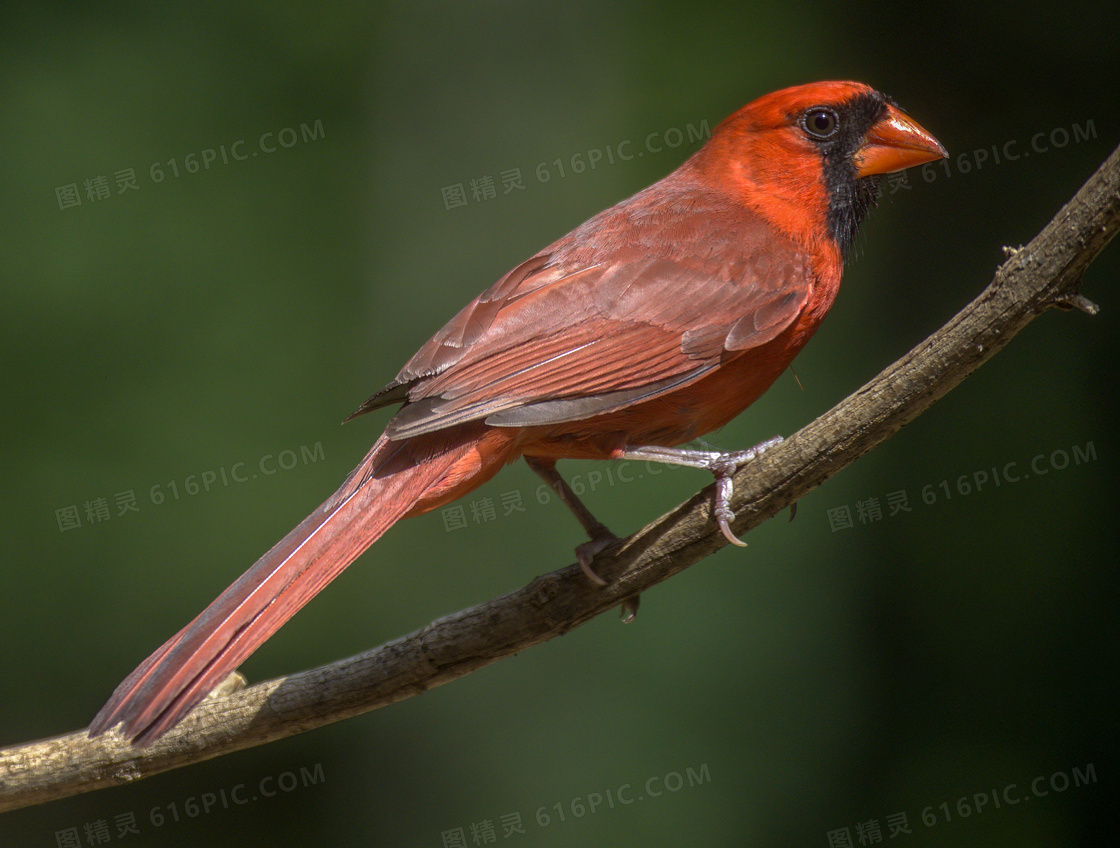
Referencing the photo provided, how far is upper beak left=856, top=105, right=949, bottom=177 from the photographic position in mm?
2840

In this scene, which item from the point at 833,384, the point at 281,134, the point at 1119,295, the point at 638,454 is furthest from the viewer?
the point at 281,134

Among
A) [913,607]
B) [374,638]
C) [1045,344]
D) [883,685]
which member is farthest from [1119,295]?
[374,638]

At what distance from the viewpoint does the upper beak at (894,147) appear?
2840 mm

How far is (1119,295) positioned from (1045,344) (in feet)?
1.06

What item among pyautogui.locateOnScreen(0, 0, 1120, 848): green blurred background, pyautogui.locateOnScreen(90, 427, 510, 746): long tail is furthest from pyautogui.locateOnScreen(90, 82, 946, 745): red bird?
pyautogui.locateOnScreen(0, 0, 1120, 848): green blurred background

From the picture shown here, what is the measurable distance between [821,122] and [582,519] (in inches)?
49.6

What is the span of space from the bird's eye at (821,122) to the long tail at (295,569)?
1257 mm

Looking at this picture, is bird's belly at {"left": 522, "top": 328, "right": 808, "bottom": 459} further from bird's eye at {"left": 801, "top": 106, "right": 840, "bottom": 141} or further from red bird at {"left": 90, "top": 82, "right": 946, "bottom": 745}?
bird's eye at {"left": 801, "top": 106, "right": 840, "bottom": 141}

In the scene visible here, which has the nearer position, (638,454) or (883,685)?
(638,454)

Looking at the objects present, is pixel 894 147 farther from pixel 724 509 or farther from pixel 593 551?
pixel 593 551

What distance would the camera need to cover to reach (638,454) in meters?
2.57

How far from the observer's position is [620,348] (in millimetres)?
2557

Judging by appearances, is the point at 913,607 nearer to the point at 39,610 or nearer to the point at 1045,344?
the point at 1045,344

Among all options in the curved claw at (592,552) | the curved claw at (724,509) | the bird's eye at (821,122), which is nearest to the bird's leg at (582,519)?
the curved claw at (592,552)
